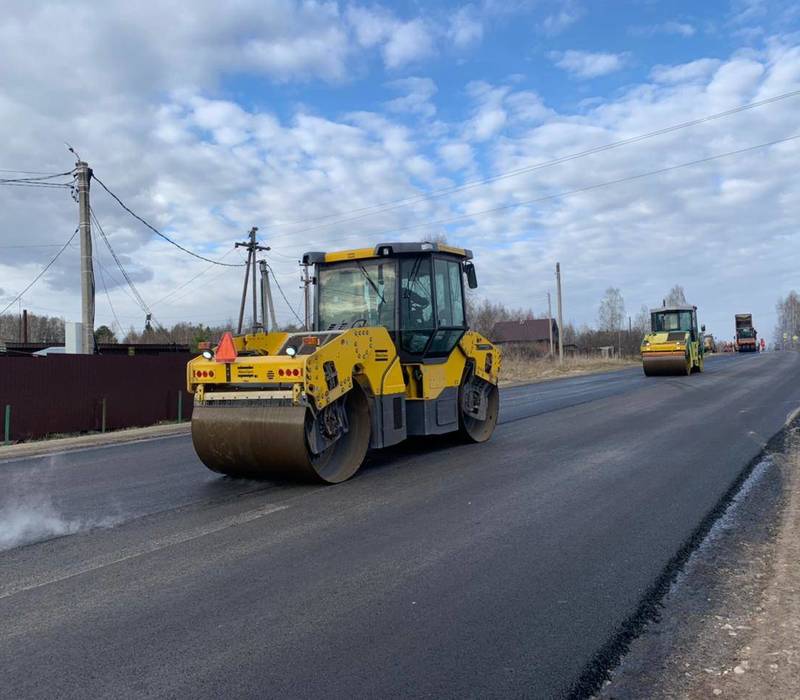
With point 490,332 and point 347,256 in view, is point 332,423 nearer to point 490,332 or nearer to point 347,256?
point 347,256

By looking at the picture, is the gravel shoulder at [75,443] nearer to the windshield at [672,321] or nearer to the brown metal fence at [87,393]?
the brown metal fence at [87,393]

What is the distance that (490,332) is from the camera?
65.7m

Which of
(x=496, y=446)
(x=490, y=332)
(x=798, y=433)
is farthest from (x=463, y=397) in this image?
(x=490, y=332)

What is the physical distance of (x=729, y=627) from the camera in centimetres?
382

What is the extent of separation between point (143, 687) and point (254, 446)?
4.07 meters

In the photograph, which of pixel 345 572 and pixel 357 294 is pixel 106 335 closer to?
pixel 357 294

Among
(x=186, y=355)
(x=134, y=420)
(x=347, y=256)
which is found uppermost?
(x=347, y=256)

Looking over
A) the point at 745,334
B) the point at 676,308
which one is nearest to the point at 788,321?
the point at 745,334

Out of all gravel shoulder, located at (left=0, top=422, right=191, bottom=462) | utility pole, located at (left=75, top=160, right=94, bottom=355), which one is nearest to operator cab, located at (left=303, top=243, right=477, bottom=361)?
gravel shoulder, located at (left=0, top=422, right=191, bottom=462)

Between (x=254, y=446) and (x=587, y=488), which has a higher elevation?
(x=254, y=446)

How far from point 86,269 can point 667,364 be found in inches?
833

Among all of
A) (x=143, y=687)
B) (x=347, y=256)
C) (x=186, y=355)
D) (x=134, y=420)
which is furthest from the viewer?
(x=186, y=355)

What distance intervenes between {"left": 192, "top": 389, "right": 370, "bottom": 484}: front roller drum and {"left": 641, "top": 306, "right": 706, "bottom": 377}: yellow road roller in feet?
71.5

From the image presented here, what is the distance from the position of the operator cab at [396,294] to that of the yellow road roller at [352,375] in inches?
0.6
